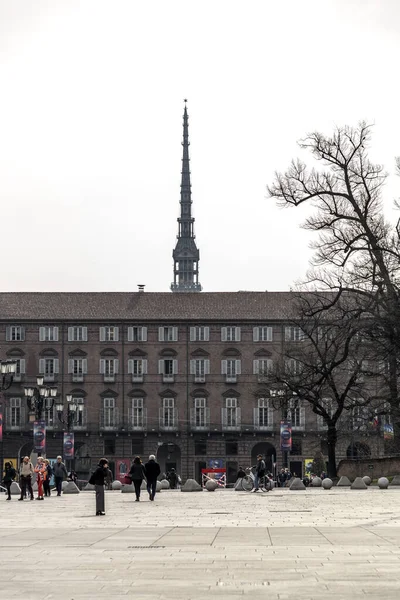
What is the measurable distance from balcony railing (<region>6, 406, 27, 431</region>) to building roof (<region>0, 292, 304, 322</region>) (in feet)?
25.8

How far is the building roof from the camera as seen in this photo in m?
108

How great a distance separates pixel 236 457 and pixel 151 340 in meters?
12.6

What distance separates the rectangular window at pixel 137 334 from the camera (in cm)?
10794

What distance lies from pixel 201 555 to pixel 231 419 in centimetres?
8939

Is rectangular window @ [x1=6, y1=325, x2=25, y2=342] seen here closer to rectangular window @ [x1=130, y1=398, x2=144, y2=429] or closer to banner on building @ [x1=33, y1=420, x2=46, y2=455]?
rectangular window @ [x1=130, y1=398, x2=144, y2=429]

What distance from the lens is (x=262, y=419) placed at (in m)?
107

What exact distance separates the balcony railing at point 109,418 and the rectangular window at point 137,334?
6405mm

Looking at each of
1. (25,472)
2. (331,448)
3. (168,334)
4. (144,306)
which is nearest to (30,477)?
(25,472)

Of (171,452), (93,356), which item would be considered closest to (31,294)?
(93,356)

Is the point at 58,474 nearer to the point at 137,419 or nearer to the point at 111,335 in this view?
the point at 137,419

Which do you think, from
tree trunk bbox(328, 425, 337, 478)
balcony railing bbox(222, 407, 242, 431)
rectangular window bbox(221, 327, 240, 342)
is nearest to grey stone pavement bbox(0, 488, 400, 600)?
tree trunk bbox(328, 425, 337, 478)

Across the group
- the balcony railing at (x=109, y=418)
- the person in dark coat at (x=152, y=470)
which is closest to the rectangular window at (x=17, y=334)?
the balcony railing at (x=109, y=418)

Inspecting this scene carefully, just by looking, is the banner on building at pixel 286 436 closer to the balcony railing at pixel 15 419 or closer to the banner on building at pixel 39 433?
the banner on building at pixel 39 433

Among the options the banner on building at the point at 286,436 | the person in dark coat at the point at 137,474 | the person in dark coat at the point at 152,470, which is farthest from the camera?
the banner on building at the point at 286,436
